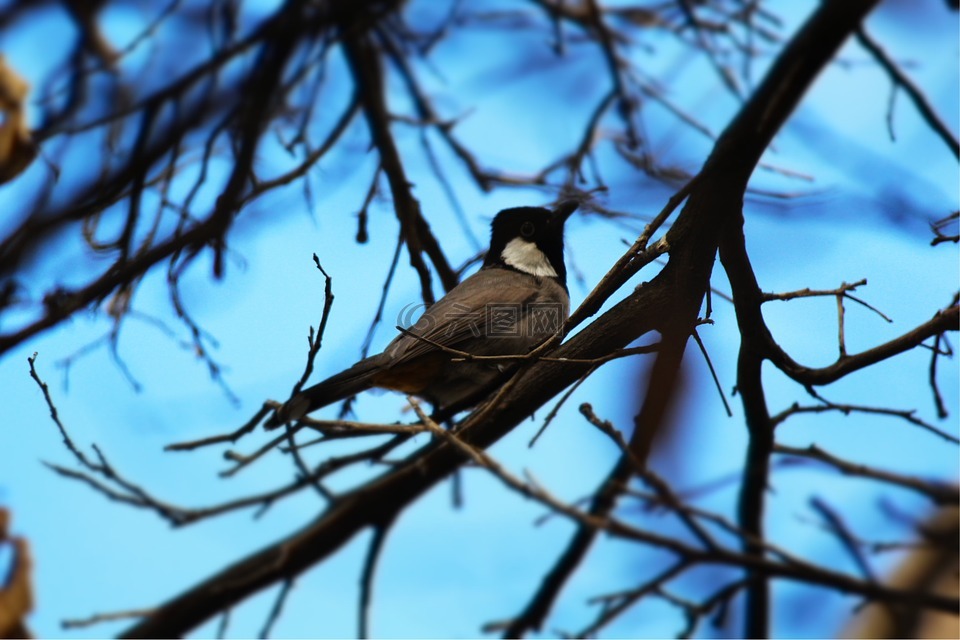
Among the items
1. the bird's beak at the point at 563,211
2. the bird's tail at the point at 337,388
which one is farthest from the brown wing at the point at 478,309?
the bird's beak at the point at 563,211

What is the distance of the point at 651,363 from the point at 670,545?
1.78 m

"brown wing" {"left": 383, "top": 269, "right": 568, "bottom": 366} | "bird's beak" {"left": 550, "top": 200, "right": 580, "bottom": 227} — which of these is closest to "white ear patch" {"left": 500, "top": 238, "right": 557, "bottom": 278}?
"brown wing" {"left": 383, "top": 269, "right": 568, "bottom": 366}

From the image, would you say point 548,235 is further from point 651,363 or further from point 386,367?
point 651,363

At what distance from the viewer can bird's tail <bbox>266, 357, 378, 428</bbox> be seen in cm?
436

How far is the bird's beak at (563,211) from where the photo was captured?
486 centimetres

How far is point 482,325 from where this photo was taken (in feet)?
18.2

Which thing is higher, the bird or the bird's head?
the bird's head

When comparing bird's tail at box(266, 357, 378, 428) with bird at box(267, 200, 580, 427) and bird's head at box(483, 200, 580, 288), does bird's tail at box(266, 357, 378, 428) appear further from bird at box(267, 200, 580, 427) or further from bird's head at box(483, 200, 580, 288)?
bird's head at box(483, 200, 580, 288)

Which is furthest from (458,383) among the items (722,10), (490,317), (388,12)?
(722,10)

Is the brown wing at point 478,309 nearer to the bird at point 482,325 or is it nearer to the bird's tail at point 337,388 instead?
the bird at point 482,325

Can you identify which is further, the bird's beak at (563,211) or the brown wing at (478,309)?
the brown wing at (478,309)

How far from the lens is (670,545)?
1.96 meters

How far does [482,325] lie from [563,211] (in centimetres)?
81

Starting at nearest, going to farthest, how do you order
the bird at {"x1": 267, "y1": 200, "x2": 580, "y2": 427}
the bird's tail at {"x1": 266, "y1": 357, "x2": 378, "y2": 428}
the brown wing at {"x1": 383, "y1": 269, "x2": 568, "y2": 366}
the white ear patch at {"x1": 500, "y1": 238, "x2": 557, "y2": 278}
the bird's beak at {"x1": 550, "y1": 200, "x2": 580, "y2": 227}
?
the bird's tail at {"x1": 266, "y1": 357, "x2": 378, "y2": 428}, the bird at {"x1": 267, "y1": 200, "x2": 580, "y2": 427}, the bird's beak at {"x1": 550, "y1": 200, "x2": 580, "y2": 227}, the brown wing at {"x1": 383, "y1": 269, "x2": 568, "y2": 366}, the white ear patch at {"x1": 500, "y1": 238, "x2": 557, "y2": 278}
